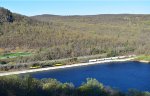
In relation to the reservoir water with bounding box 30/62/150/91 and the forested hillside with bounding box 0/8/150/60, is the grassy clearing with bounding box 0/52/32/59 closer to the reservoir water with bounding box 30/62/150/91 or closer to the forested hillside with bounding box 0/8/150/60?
the forested hillside with bounding box 0/8/150/60

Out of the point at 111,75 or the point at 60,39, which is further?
the point at 60,39

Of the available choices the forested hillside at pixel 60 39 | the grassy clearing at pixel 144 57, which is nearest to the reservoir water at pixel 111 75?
the grassy clearing at pixel 144 57

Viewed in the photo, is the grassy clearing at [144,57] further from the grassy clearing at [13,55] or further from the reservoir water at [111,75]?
the grassy clearing at [13,55]

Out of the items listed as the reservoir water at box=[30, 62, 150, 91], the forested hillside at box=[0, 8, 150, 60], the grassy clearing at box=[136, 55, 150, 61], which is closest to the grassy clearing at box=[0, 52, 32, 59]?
the forested hillside at box=[0, 8, 150, 60]

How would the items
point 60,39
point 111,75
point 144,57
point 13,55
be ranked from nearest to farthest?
1. point 111,75
2. point 13,55
3. point 144,57
4. point 60,39

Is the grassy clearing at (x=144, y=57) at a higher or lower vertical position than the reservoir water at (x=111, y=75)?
lower

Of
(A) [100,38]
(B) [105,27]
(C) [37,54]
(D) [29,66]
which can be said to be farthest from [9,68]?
(B) [105,27]

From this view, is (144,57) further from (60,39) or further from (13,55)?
(13,55)

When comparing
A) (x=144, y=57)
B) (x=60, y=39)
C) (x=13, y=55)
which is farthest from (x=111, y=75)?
(x=60, y=39)

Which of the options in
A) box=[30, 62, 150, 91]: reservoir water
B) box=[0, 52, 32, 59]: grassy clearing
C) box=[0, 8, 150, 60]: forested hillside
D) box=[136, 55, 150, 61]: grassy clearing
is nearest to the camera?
box=[30, 62, 150, 91]: reservoir water
